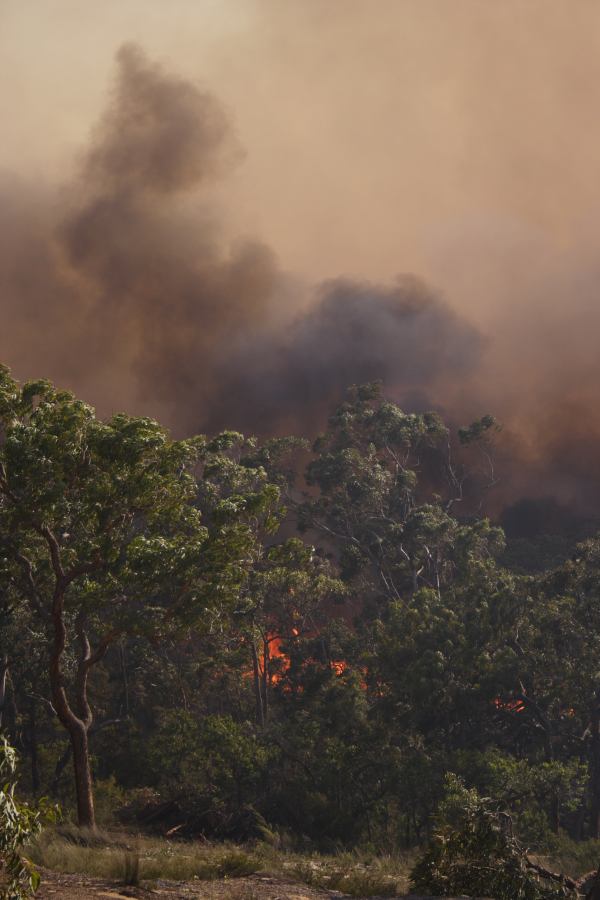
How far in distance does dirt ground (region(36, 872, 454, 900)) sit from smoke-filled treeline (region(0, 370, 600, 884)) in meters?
7.93

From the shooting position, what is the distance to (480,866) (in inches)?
518

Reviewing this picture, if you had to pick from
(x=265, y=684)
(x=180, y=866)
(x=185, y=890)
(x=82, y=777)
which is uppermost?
(x=265, y=684)

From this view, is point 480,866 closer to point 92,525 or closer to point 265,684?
point 92,525

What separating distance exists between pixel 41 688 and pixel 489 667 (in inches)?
694

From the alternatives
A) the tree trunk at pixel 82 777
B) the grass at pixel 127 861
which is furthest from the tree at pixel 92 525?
the grass at pixel 127 861

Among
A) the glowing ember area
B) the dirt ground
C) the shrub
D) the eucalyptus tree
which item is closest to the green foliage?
the dirt ground

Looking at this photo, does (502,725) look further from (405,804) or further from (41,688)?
(41,688)

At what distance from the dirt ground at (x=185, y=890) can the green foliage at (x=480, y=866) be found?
0.55 meters

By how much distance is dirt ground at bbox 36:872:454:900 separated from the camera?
37.2ft

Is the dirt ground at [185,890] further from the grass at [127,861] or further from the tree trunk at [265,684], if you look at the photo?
the tree trunk at [265,684]

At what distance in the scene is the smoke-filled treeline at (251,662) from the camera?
65.6ft

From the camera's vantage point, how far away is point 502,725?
32781mm

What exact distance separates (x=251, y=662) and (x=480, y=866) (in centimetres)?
3387

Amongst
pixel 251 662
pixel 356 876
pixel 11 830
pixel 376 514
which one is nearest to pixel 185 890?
pixel 356 876
